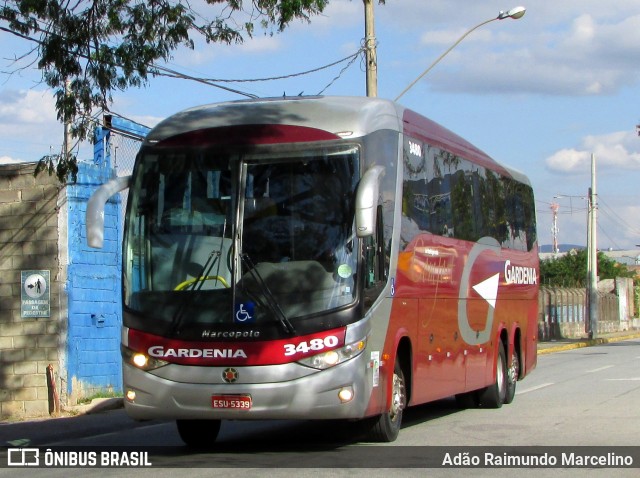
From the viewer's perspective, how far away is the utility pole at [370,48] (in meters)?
21.4

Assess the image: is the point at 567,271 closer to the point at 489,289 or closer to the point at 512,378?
Result: the point at 512,378

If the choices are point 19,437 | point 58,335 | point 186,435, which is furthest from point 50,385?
point 186,435

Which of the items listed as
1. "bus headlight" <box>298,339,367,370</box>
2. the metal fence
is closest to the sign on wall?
"bus headlight" <box>298,339,367,370</box>

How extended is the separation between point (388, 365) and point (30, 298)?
8232 mm

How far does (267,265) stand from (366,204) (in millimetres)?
1191

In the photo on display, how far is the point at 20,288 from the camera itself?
17641 mm

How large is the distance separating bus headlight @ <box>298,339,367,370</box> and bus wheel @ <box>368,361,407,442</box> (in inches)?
55.2

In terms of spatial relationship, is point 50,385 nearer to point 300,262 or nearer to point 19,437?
point 19,437

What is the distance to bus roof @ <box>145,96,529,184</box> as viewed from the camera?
10992 millimetres

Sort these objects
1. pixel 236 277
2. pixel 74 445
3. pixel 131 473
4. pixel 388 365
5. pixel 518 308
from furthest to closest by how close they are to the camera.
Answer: pixel 518 308, pixel 74 445, pixel 388 365, pixel 236 277, pixel 131 473

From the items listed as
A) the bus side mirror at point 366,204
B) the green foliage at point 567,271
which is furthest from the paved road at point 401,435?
→ the green foliage at point 567,271

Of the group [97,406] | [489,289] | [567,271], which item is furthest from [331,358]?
[567,271]

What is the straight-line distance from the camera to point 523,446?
1150 centimetres

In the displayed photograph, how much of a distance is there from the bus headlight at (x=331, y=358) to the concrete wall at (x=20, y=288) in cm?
821
